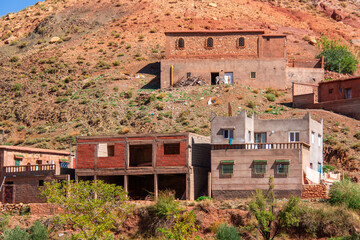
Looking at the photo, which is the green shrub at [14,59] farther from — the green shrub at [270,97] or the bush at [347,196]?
the bush at [347,196]

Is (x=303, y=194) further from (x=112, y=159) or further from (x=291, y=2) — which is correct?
(x=291, y=2)

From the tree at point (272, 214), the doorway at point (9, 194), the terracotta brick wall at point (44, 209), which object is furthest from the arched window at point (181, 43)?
the tree at point (272, 214)

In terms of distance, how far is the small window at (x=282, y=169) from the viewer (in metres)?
46.3

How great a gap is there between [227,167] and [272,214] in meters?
7.57

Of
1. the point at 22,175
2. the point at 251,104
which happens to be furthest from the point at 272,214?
the point at 251,104

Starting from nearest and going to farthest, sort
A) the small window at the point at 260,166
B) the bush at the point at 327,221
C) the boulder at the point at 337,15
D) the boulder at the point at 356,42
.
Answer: the bush at the point at 327,221
the small window at the point at 260,166
the boulder at the point at 356,42
the boulder at the point at 337,15

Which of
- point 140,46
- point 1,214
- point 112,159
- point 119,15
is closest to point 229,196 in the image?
point 112,159

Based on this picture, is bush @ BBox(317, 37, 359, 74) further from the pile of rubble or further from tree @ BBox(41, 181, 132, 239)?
tree @ BBox(41, 181, 132, 239)

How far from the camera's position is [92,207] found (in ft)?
141

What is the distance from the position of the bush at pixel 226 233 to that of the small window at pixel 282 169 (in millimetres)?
6784

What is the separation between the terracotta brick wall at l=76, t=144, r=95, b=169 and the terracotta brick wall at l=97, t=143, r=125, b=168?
0.66 m

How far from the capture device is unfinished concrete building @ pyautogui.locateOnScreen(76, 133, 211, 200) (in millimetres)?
49312

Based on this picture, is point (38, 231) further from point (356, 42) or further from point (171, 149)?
point (356, 42)

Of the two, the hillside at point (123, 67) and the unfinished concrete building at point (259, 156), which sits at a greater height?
the hillside at point (123, 67)
